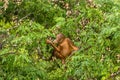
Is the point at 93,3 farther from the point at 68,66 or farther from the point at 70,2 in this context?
the point at 68,66

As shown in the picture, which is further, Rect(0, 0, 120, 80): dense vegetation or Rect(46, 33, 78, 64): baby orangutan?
Rect(46, 33, 78, 64): baby orangutan

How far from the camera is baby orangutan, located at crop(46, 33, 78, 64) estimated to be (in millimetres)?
4930

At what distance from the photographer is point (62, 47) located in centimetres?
500

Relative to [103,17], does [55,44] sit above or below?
below

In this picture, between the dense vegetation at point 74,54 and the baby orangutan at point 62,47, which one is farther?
the baby orangutan at point 62,47

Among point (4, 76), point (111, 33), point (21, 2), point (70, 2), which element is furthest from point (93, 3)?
point (4, 76)

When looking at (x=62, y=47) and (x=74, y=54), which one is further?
(x=62, y=47)

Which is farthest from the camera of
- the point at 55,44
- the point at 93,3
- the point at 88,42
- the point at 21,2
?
the point at 21,2

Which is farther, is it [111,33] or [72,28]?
[72,28]

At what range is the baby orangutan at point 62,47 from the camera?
16.2 ft

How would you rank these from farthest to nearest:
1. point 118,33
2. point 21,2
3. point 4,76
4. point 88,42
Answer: point 21,2 < point 88,42 < point 118,33 < point 4,76

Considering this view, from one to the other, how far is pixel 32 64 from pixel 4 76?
47cm

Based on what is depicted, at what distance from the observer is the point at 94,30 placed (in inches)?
191

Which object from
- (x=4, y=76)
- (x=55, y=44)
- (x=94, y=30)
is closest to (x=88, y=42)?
(x=94, y=30)
